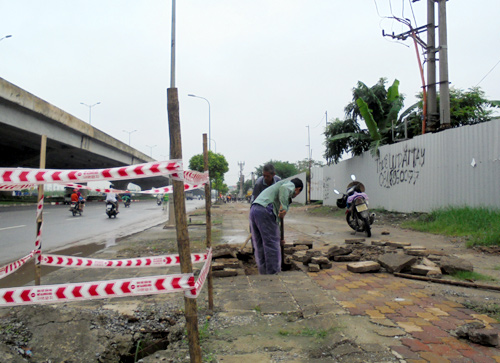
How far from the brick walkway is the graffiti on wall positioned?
8087 millimetres

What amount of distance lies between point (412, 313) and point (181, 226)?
85.4 inches

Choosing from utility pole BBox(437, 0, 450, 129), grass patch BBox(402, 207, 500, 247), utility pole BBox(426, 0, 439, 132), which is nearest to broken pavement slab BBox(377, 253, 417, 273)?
grass patch BBox(402, 207, 500, 247)

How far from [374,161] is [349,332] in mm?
13071

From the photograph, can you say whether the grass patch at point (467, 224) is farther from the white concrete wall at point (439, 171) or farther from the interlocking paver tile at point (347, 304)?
the interlocking paver tile at point (347, 304)

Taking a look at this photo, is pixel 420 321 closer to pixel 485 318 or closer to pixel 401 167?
pixel 485 318

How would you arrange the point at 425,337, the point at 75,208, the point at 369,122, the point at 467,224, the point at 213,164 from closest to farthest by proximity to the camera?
the point at 425,337 < the point at 467,224 < the point at 369,122 < the point at 75,208 < the point at 213,164

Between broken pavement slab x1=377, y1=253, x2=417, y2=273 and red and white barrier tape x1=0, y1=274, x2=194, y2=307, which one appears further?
broken pavement slab x1=377, y1=253, x2=417, y2=273

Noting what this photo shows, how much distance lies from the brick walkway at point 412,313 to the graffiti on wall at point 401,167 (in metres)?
8.09

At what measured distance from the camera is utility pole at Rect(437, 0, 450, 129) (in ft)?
36.2

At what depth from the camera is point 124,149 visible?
35.5 m

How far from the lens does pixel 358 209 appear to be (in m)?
8.40

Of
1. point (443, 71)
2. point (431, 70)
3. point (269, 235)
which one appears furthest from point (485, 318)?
point (431, 70)

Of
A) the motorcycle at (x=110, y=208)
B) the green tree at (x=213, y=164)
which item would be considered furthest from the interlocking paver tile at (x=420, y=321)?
the green tree at (x=213, y=164)

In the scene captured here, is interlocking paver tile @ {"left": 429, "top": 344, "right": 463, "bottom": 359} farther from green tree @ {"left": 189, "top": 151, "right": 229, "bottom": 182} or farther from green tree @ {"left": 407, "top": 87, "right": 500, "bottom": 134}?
green tree @ {"left": 189, "top": 151, "right": 229, "bottom": 182}
